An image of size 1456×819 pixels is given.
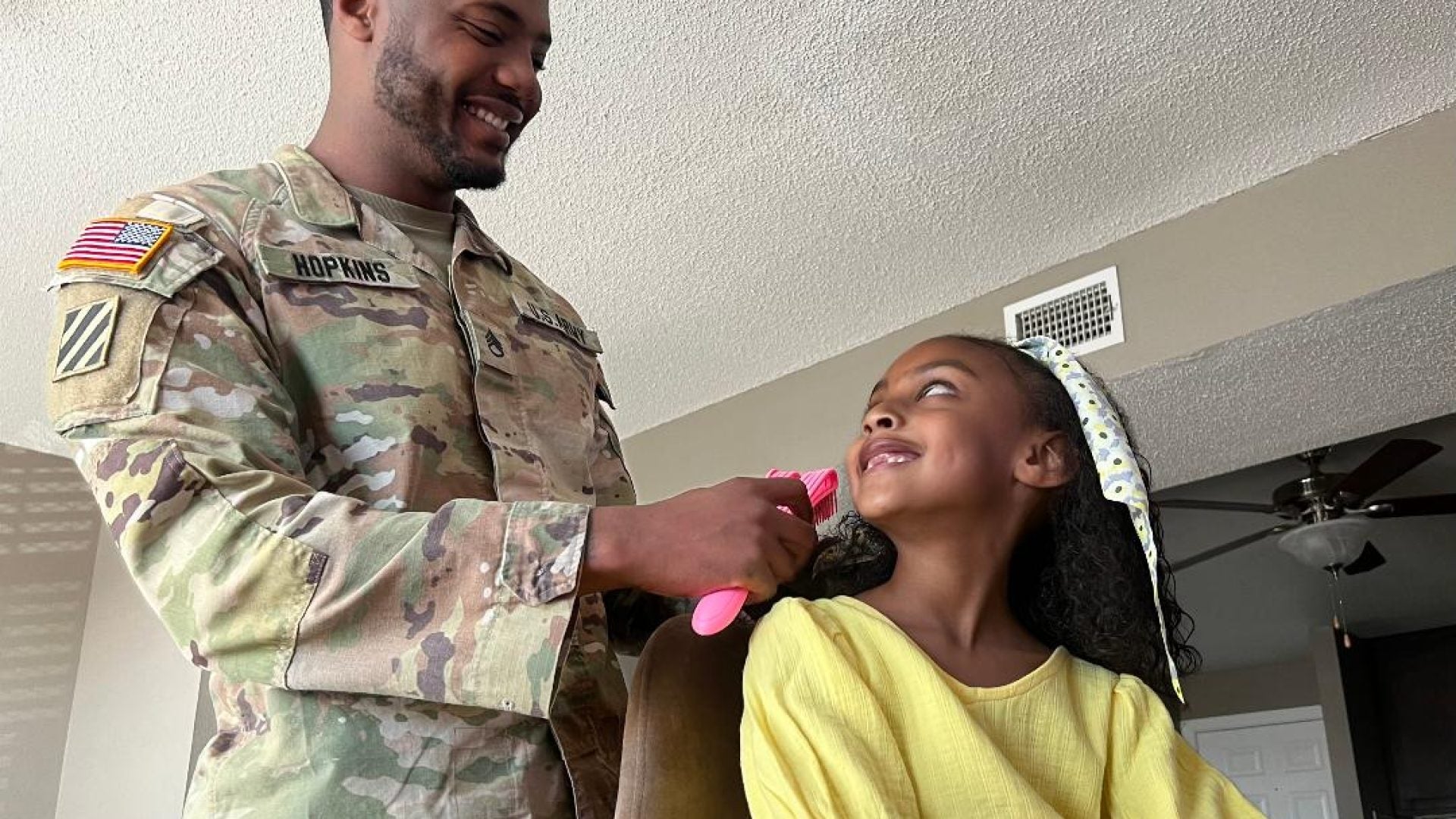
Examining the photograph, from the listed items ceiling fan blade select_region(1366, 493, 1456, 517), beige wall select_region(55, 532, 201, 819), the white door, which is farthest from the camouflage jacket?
the white door

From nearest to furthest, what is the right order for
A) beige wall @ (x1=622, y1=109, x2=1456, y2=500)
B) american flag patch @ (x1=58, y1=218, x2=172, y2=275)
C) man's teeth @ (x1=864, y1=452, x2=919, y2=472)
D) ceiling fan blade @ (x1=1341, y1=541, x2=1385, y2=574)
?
american flag patch @ (x1=58, y1=218, x2=172, y2=275)
man's teeth @ (x1=864, y1=452, x2=919, y2=472)
beige wall @ (x1=622, y1=109, x2=1456, y2=500)
ceiling fan blade @ (x1=1341, y1=541, x2=1385, y2=574)

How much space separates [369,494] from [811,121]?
1.67 metres

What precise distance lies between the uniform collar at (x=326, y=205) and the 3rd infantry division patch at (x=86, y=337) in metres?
0.21

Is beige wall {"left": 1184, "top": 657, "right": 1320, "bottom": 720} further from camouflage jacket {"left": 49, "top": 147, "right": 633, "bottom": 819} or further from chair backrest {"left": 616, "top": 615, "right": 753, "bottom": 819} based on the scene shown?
camouflage jacket {"left": 49, "top": 147, "right": 633, "bottom": 819}

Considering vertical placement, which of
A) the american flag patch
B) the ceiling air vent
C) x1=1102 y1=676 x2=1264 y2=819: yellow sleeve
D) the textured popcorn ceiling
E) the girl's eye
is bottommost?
x1=1102 y1=676 x2=1264 y2=819: yellow sleeve

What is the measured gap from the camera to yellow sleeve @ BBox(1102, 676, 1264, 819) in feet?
3.61

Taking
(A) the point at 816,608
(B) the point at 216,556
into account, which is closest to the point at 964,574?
(A) the point at 816,608

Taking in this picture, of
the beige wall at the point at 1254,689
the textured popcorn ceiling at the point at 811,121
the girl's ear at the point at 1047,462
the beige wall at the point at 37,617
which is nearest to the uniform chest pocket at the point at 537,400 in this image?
the girl's ear at the point at 1047,462

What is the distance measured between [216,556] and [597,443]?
1.71 feet

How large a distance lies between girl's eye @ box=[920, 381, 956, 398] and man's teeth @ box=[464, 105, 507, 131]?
→ 541mm

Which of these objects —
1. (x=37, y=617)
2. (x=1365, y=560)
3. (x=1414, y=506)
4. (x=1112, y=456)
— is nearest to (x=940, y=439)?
(x=1112, y=456)

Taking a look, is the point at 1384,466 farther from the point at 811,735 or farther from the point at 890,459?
the point at 811,735

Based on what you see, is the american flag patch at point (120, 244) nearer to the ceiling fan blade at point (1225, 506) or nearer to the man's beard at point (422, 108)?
the man's beard at point (422, 108)

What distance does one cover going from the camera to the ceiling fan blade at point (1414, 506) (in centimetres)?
383
